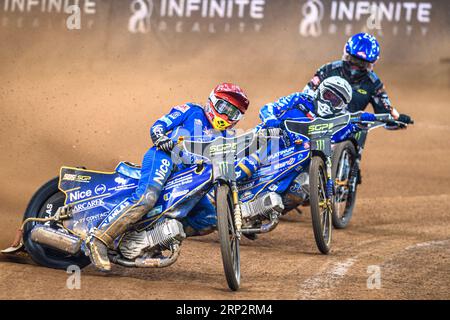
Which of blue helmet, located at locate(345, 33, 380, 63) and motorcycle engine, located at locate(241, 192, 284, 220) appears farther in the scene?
blue helmet, located at locate(345, 33, 380, 63)

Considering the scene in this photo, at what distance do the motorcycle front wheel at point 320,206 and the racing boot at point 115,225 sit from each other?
188 cm

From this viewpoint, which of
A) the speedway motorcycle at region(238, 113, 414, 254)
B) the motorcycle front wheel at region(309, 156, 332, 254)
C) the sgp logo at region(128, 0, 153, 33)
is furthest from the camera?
the sgp logo at region(128, 0, 153, 33)

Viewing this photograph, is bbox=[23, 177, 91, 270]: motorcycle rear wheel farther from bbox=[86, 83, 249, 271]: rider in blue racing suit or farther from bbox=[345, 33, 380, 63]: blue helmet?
bbox=[345, 33, 380, 63]: blue helmet

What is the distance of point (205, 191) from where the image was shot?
9367mm

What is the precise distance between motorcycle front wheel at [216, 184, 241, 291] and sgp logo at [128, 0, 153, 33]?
12261mm

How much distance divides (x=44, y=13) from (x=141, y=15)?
6.16 feet

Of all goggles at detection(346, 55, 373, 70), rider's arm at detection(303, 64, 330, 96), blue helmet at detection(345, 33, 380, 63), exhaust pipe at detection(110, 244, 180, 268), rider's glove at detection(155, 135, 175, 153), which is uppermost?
blue helmet at detection(345, 33, 380, 63)

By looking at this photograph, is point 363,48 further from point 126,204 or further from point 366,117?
point 126,204

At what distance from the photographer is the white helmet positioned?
1156 cm

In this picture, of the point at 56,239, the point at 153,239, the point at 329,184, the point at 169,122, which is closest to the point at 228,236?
the point at 153,239

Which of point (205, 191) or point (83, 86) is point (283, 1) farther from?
point (205, 191)

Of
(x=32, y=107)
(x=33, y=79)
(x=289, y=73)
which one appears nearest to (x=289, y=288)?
(x=32, y=107)

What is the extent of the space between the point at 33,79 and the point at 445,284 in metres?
10.7
